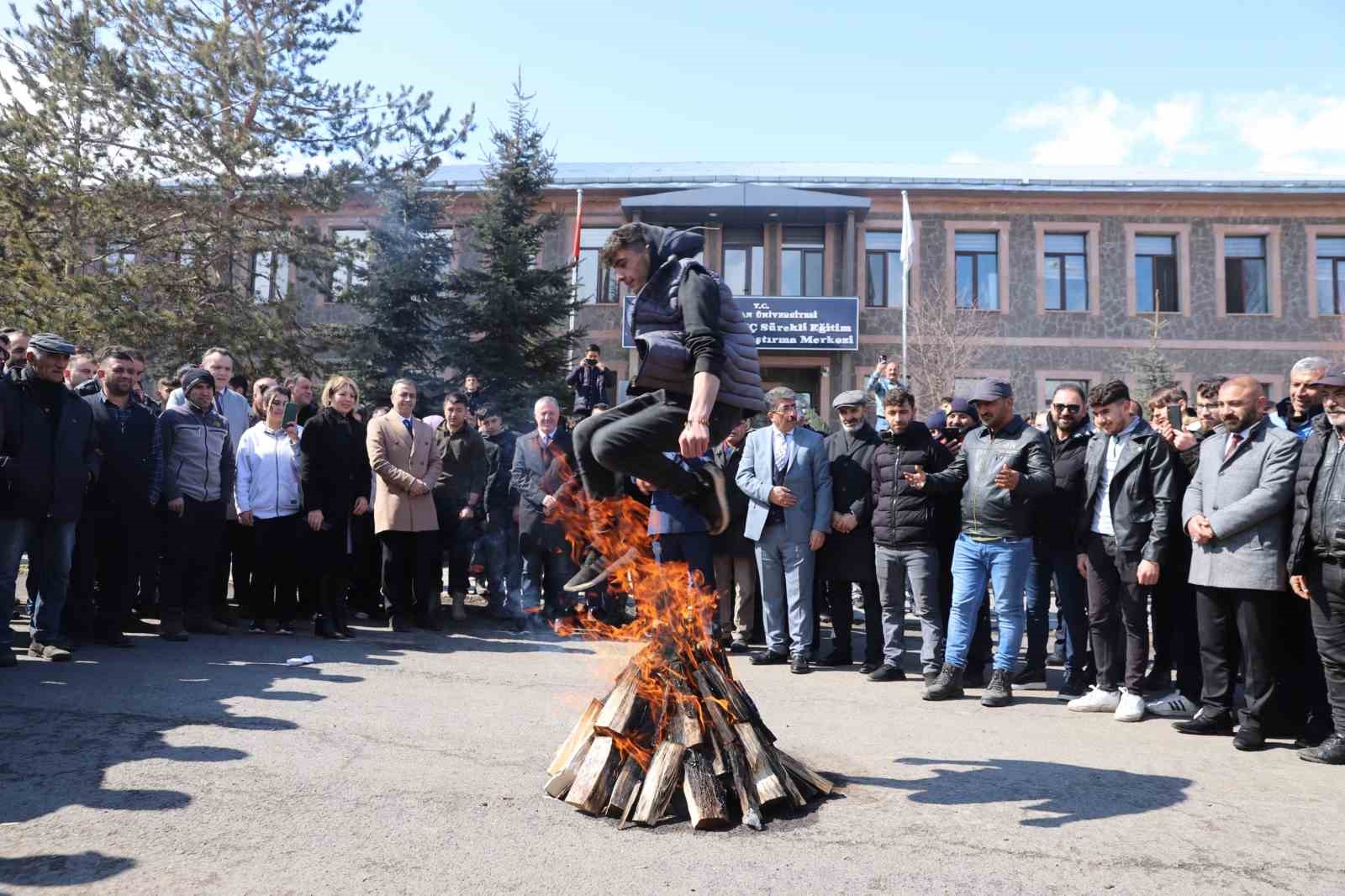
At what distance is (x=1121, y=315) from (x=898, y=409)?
2255 centimetres

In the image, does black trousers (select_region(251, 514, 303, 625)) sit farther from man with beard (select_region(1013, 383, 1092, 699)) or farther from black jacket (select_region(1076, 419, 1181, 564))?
black jacket (select_region(1076, 419, 1181, 564))

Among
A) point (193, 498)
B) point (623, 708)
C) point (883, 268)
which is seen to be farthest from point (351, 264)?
point (623, 708)

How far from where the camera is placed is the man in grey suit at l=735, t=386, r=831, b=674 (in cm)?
834

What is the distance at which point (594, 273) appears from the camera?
28.8 m

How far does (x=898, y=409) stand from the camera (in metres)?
8.01

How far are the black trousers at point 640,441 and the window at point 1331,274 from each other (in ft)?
97.0

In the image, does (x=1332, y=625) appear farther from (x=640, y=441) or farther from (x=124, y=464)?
(x=124, y=464)

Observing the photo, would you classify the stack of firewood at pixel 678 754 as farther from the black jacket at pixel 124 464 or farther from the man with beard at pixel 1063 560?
the black jacket at pixel 124 464

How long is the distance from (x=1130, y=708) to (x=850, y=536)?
2711mm

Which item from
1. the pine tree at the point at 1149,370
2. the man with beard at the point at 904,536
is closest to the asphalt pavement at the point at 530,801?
the man with beard at the point at 904,536

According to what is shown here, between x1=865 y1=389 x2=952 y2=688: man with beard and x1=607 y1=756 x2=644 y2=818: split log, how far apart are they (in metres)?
3.87

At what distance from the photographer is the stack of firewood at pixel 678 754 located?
13.7 feet

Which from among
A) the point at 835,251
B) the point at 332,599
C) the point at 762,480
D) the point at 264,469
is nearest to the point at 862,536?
the point at 762,480

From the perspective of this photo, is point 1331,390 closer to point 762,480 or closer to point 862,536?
point 862,536
